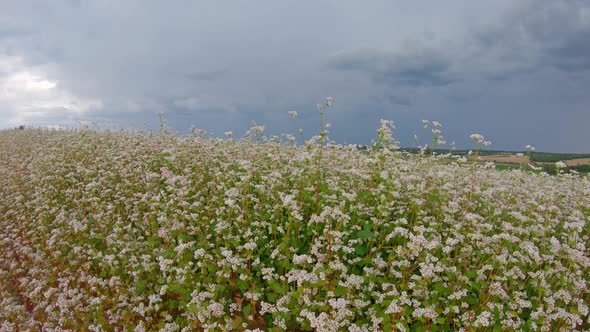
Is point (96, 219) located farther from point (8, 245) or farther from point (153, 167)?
point (8, 245)

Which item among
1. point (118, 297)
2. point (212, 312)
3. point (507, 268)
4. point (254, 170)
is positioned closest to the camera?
point (212, 312)

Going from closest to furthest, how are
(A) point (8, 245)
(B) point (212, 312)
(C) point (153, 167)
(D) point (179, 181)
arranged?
(B) point (212, 312)
(D) point (179, 181)
(A) point (8, 245)
(C) point (153, 167)

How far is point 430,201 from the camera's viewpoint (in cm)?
872

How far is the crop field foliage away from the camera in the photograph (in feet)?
19.5

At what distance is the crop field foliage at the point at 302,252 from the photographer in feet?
19.5

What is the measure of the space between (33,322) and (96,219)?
251 centimetres

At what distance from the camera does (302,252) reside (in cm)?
726

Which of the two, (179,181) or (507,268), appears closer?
(507,268)

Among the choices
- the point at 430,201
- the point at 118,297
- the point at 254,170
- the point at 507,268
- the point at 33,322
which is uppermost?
the point at 254,170

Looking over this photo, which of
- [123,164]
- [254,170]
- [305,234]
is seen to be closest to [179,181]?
[254,170]

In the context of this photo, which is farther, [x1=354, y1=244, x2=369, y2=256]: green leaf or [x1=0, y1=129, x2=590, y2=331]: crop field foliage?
[x1=354, y1=244, x2=369, y2=256]: green leaf

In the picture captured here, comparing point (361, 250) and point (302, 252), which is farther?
point (302, 252)

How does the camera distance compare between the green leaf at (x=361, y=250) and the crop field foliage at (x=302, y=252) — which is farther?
the green leaf at (x=361, y=250)

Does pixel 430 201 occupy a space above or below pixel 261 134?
below
